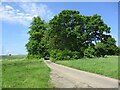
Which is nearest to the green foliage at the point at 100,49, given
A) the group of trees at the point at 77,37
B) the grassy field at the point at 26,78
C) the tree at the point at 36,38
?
the group of trees at the point at 77,37

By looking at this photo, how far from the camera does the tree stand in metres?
85.4

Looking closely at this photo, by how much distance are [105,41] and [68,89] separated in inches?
2483

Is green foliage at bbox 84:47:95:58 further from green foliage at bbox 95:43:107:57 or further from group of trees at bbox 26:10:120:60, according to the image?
green foliage at bbox 95:43:107:57

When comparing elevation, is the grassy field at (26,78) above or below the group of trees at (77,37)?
below

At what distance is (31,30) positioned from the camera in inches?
3558

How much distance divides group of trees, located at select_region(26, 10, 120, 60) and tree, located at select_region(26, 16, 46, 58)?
14.1m

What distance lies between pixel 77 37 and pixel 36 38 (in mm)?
24237

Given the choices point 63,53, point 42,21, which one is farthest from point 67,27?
point 42,21

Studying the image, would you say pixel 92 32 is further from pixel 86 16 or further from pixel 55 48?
pixel 55 48

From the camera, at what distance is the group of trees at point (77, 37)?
6538 centimetres

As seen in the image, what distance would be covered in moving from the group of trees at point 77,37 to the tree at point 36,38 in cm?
1407

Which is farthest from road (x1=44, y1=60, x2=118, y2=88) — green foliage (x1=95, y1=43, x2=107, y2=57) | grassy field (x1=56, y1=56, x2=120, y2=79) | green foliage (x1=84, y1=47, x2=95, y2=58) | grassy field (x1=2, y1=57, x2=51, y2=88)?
green foliage (x1=95, y1=43, x2=107, y2=57)

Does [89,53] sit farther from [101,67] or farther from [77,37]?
[101,67]

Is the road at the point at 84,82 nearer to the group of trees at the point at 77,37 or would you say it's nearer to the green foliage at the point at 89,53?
the group of trees at the point at 77,37
